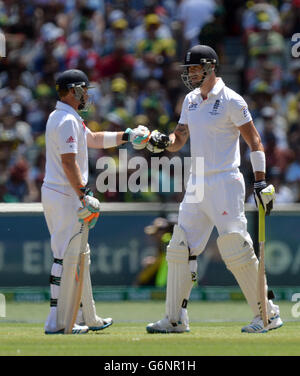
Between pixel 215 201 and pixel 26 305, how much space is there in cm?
449

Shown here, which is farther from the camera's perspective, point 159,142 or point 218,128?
point 159,142

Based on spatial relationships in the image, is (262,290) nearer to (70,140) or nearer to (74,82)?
(70,140)

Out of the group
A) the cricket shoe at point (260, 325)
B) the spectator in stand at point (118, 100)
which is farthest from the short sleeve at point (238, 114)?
the spectator in stand at point (118, 100)

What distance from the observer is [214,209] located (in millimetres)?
8234

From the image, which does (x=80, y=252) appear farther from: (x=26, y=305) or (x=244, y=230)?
(x=26, y=305)

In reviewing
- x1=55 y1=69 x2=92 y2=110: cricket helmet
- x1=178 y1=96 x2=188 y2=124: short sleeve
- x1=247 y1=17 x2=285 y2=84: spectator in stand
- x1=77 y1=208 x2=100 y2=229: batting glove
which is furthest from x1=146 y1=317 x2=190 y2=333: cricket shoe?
x1=247 y1=17 x2=285 y2=84: spectator in stand

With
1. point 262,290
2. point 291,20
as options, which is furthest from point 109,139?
point 291,20

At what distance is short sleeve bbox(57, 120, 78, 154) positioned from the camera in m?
7.99

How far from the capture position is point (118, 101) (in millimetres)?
14180

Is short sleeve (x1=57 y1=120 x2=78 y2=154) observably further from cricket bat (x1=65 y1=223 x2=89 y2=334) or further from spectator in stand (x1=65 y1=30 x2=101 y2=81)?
spectator in stand (x1=65 y1=30 x2=101 y2=81)

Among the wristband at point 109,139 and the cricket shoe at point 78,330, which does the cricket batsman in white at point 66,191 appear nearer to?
the cricket shoe at point 78,330

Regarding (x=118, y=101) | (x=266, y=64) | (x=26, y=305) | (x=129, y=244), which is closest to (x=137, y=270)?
(x=129, y=244)

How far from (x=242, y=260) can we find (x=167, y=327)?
31.8 inches

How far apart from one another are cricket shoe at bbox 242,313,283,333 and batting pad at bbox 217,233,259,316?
8cm
